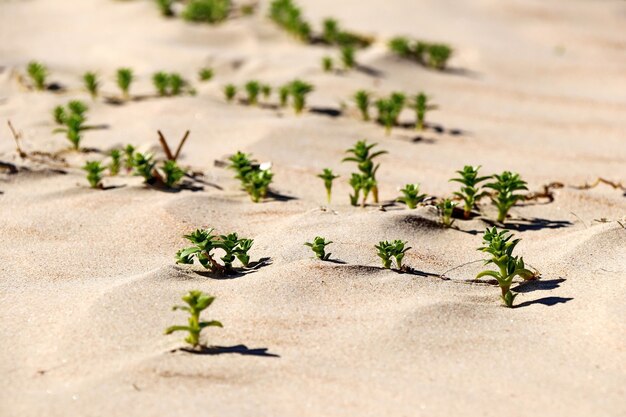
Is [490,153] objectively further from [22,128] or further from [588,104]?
[22,128]

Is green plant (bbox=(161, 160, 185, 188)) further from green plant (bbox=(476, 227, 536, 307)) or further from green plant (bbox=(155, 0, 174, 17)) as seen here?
green plant (bbox=(155, 0, 174, 17))

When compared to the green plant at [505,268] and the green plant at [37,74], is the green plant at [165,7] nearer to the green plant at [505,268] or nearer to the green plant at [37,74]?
the green plant at [37,74]

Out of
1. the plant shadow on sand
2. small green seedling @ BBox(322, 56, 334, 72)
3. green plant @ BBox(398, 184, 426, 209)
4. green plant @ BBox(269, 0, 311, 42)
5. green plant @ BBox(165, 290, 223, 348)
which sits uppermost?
green plant @ BBox(269, 0, 311, 42)

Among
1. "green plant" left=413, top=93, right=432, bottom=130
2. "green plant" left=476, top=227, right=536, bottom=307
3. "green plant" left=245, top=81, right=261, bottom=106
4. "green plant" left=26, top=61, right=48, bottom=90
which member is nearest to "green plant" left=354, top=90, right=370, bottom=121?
"green plant" left=413, top=93, right=432, bottom=130

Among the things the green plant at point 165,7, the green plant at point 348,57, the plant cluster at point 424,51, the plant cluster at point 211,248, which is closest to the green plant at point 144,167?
the plant cluster at point 211,248

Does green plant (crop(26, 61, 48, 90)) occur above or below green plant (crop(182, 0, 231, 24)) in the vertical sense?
below

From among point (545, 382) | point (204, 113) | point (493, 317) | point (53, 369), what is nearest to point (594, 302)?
point (493, 317)
